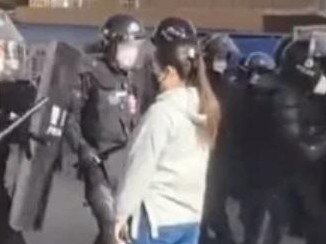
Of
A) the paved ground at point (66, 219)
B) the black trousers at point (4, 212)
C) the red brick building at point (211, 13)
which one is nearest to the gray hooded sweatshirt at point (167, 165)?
the black trousers at point (4, 212)

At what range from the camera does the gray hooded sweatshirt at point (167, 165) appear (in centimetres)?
399

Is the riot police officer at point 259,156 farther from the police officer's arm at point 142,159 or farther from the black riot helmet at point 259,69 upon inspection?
the police officer's arm at point 142,159

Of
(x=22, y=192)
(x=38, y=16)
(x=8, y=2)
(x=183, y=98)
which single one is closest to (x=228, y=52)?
(x=22, y=192)

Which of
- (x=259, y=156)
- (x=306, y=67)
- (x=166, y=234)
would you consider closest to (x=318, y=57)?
(x=306, y=67)

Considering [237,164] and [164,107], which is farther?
[237,164]

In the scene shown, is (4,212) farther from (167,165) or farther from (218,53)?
(167,165)

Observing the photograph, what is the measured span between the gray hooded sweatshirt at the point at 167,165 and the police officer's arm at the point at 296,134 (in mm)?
1461

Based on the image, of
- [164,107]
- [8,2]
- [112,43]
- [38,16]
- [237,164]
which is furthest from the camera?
[8,2]

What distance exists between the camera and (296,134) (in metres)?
5.63

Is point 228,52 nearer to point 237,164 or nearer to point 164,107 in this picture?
point 237,164

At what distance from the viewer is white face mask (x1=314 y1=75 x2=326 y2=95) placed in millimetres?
5508

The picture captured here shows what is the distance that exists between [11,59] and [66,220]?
1.32 m

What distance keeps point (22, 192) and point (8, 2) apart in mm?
2931

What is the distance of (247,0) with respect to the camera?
8.42m
